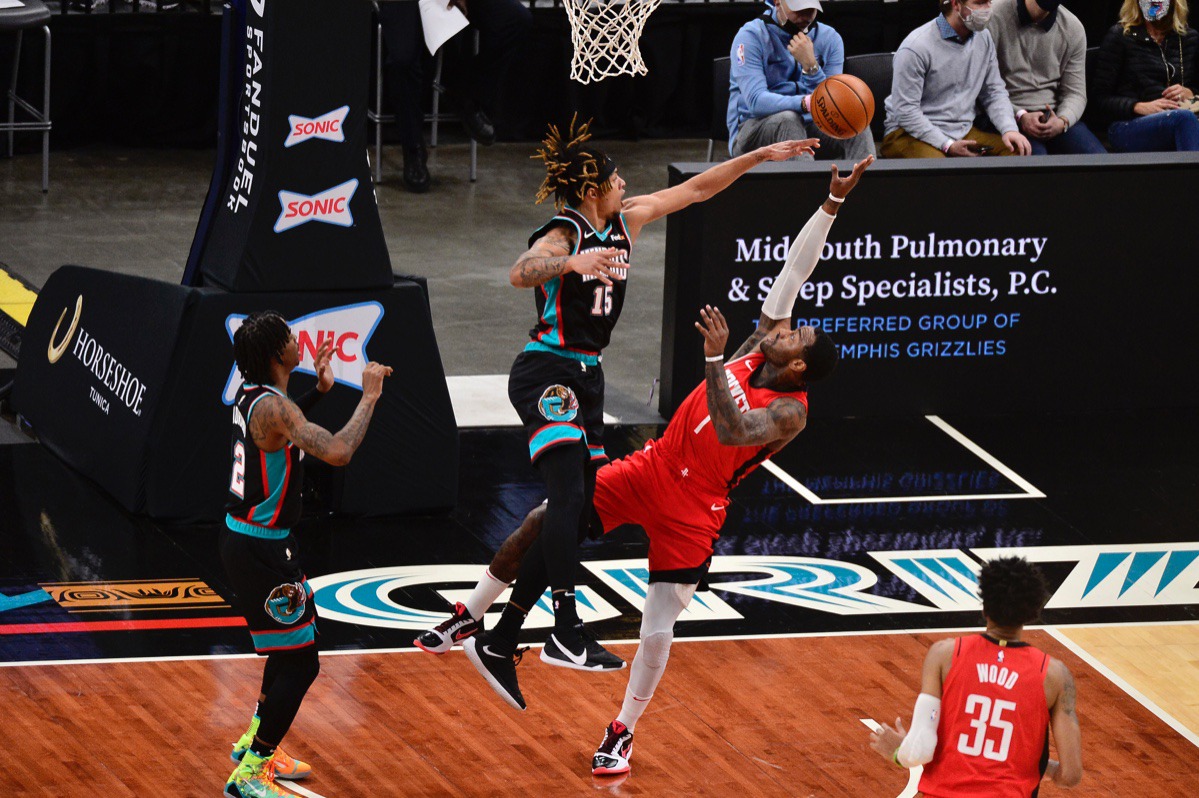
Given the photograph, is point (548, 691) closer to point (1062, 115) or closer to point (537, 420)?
point (537, 420)

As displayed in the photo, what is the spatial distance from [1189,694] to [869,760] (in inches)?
66.5

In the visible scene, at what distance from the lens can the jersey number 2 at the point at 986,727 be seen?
5434 mm

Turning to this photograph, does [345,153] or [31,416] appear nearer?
[345,153]

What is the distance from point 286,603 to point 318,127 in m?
3.27

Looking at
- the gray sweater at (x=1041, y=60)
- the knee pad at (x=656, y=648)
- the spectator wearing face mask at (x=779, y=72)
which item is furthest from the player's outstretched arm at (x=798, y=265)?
the gray sweater at (x=1041, y=60)

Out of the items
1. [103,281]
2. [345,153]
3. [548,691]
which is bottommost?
[548,691]

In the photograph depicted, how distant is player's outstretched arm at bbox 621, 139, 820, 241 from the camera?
309 inches

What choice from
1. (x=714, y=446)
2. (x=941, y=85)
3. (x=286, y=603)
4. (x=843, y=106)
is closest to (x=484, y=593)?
(x=286, y=603)

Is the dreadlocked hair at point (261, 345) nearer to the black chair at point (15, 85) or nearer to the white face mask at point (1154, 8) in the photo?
the black chair at point (15, 85)

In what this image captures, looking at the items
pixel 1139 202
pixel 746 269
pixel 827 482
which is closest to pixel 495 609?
pixel 827 482

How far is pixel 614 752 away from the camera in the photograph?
7367 millimetres

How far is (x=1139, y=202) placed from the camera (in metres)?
12.3

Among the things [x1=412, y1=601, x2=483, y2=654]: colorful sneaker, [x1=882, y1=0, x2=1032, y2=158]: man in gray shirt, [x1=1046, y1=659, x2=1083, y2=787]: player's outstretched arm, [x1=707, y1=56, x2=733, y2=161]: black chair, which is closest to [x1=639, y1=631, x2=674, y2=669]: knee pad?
[x1=412, y1=601, x2=483, y2=654]: colorful sneaker

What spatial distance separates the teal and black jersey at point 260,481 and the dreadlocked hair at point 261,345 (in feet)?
0.19
